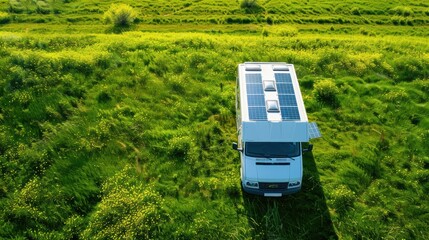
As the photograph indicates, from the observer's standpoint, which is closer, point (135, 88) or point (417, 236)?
point (417, 236)

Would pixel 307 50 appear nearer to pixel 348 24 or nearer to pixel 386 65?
pixel 386 65

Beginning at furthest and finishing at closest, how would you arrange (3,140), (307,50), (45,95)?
1. (307,50)
2. (45,95)
3. (3,140)

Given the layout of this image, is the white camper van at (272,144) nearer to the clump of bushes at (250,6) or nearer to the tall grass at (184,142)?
the tall grass at (184,142)

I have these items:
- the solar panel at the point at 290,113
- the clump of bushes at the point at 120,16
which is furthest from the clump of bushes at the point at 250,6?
the solar panel at the point at 290,113

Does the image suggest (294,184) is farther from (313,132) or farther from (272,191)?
(313,132)

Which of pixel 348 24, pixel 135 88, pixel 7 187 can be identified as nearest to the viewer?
pixel 7 187

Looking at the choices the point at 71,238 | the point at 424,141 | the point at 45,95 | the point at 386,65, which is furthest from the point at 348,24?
the point at 71,238

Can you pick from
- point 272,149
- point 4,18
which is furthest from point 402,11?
point 4,18

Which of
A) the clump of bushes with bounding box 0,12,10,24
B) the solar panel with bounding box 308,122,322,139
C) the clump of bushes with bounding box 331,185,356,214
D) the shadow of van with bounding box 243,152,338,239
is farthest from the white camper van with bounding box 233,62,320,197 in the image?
the clump of bushes with bounding box 0,12,10,24
